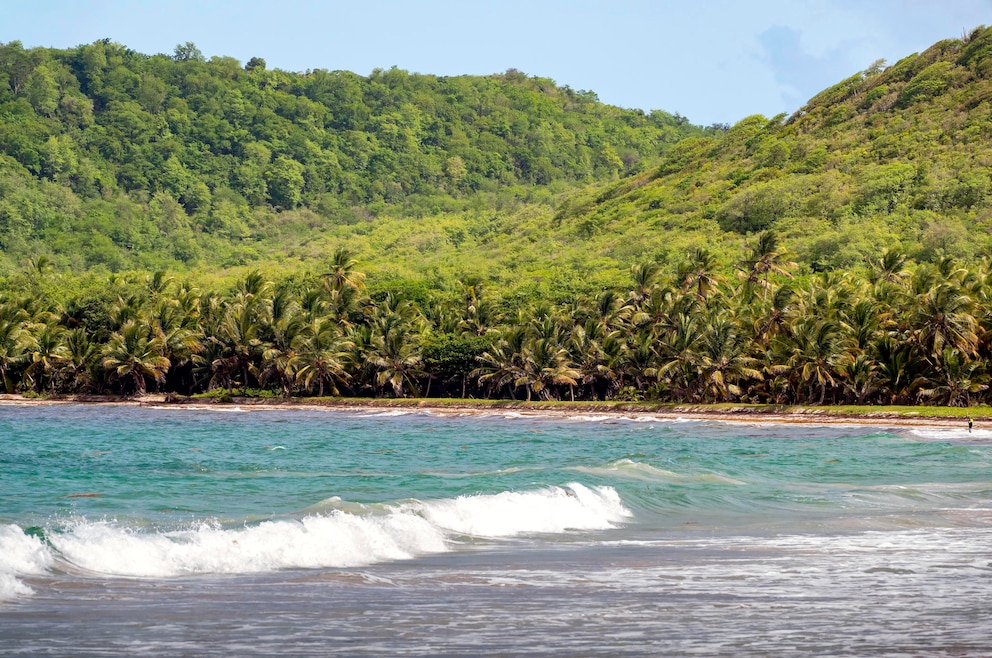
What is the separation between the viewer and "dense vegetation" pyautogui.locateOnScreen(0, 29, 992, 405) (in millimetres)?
63312

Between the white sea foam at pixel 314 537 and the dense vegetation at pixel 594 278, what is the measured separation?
40.7m

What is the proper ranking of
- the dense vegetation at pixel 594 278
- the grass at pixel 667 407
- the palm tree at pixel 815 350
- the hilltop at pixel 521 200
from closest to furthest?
the grass at pixel 667 407
the palm tree at pixel 815 350
the dense vegetation at pixel 594 278
the hilltop at pixel 521 200

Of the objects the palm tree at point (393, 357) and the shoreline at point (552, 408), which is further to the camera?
the palm tree at point (393, 357)

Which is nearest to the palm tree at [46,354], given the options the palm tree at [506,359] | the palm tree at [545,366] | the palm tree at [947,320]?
the palm tree at [506,359]

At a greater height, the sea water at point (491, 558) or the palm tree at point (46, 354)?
the palm tree at point (46, 354)

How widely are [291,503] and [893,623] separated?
46.2 feet

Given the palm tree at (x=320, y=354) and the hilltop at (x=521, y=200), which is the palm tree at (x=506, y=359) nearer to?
the palm tree at (x=320, y=354)

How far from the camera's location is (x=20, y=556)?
14.3 metres

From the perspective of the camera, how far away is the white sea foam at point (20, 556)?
13.6 meters

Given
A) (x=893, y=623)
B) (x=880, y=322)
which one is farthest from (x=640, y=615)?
(x=880, y=322)

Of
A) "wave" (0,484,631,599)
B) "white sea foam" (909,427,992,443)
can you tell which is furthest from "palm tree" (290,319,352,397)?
"wave" (0,484,631,599)

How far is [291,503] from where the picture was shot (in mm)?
23000

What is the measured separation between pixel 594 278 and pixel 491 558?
3022 inches

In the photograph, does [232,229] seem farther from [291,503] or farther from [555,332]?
[291,503]
